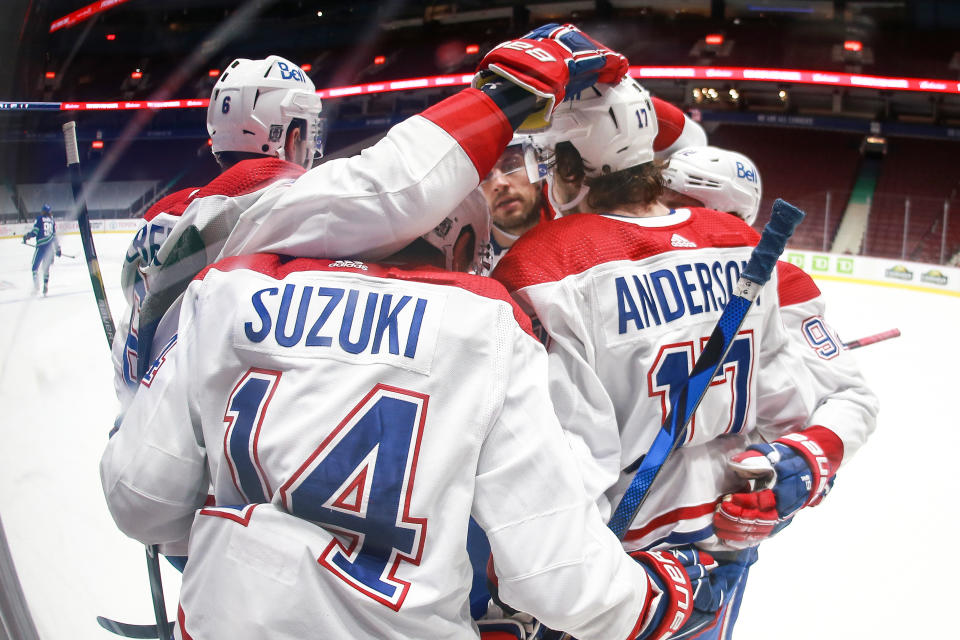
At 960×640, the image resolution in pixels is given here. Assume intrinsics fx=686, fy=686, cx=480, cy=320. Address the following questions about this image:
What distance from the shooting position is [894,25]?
2.55 ft

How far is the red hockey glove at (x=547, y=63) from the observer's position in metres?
0.62

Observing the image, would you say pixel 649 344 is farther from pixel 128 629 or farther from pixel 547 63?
pixel 128 629

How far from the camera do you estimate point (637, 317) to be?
2.75ft

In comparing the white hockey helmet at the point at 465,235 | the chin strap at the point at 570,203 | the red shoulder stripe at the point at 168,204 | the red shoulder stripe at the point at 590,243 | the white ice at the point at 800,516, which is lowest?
the white ice at the point at 800,516

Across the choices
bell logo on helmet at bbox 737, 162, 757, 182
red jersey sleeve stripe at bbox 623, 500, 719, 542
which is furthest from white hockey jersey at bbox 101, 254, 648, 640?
bell logo on helmet at bbox 737, 162, 757, 182

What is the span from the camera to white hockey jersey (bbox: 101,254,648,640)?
0.55m

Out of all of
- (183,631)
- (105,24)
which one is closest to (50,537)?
(183,631)

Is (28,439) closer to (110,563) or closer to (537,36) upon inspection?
(110,563)

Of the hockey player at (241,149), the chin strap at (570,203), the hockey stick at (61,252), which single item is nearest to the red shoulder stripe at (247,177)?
the hockey player at (241,149)

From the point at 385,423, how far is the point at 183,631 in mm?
283

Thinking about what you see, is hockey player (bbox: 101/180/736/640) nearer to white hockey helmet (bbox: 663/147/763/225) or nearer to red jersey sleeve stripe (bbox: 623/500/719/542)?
red jersey sleeve stripe (bbox: 623/500/719/542)

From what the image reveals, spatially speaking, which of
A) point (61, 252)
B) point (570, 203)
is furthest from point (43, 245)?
point (570, 203)

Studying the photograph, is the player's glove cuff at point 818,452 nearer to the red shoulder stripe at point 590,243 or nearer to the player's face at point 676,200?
the red shoulder stripe at point 590,243

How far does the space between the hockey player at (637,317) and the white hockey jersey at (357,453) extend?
18 centimetres
